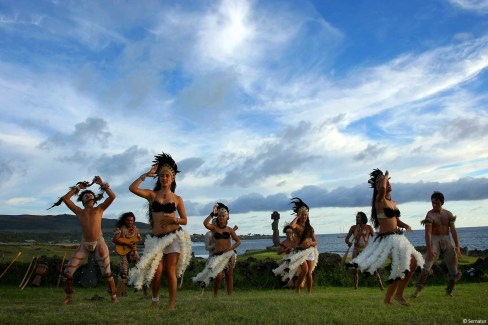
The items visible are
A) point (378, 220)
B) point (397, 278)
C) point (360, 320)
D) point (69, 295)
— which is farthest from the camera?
point (69, 295)

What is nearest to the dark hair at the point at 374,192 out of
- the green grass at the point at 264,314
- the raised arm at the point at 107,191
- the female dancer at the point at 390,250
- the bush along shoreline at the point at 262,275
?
the female dancer at the point at 390,250

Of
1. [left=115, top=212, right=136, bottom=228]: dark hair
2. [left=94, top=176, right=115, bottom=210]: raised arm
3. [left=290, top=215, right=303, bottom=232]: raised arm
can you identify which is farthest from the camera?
[left=115, top=212, right=136, bottom=228]: dark hair

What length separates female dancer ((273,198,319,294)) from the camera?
12391mm

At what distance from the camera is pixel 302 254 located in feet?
40.8

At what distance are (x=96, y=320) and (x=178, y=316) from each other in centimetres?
120

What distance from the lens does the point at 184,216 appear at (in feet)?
28.6

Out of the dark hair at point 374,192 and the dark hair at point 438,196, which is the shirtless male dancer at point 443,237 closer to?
the dark hair at point 438,196

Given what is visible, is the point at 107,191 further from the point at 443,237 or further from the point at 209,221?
the point at 443,237

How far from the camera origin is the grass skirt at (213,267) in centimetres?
1150

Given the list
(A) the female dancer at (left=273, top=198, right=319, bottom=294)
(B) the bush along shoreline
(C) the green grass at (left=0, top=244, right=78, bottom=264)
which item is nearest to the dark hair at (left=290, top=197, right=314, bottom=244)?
(A) the female dancer at (left=273, top=198, right=319, bottom=294)

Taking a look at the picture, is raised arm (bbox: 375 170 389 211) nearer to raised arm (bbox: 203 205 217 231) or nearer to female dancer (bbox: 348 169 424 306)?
female dancer (bbox: 348 169 424 306)

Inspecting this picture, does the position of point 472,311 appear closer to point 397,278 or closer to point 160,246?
point 397,278

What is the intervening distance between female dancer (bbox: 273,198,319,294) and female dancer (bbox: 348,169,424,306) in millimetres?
4018

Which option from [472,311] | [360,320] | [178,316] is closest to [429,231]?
[472,311]
